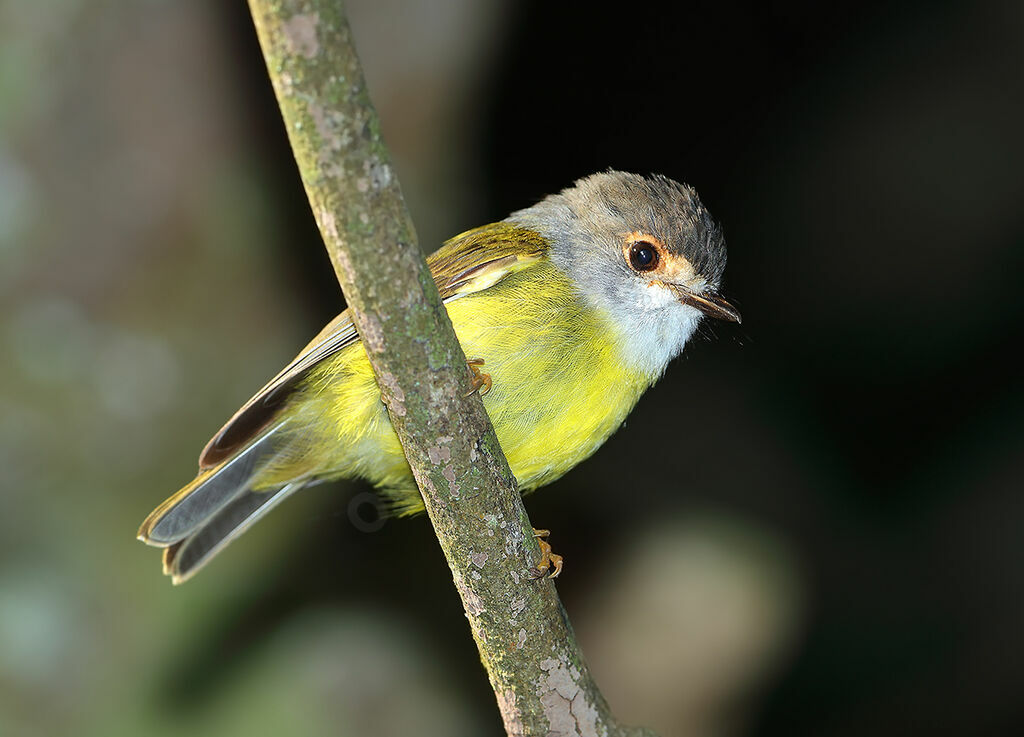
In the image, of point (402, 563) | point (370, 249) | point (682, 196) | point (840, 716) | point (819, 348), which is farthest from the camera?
point (402, 563)

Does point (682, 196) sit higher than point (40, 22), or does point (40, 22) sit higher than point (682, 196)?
point (682, 196)

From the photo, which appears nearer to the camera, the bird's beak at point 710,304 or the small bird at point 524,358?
the small bird at point 524,358

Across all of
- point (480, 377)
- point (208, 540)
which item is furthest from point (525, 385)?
point (208, 540)

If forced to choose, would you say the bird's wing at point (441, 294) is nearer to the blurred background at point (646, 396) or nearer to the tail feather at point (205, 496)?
the tail feather at point (205, 496)

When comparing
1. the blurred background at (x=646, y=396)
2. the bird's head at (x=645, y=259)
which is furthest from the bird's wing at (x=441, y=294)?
the blurred background at (x=646, y=396)

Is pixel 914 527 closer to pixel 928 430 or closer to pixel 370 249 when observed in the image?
pixel 928 430

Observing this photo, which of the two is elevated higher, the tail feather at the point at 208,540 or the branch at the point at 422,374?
the branch at the point at 422,374

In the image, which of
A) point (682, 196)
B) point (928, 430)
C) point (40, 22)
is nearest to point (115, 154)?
point (40, 22)

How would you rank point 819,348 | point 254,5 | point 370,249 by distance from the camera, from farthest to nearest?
point 819,348
point 370,249
point 254,5
